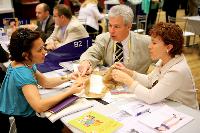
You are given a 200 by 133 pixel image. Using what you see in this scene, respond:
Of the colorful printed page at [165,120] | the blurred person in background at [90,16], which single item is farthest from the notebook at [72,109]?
the blurred person in background at [90,16]

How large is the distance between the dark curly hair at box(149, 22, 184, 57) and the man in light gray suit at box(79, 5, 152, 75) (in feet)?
1.65

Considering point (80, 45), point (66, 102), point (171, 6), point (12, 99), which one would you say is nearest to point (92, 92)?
point (66, 102)

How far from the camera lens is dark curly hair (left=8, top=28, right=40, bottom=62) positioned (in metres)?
1.80

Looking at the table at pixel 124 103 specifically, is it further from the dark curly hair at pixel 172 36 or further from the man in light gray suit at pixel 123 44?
the man in light gray suit at pixel 123 44

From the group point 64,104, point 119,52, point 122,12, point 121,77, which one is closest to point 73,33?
point 119,52

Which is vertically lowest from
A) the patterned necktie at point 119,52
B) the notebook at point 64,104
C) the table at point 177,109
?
the table at point 177,109

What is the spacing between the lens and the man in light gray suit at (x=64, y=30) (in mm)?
3547

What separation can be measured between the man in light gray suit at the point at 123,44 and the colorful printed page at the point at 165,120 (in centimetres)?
80

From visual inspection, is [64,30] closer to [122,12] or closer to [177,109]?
[122,12]

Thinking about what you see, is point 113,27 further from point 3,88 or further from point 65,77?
point 3,88

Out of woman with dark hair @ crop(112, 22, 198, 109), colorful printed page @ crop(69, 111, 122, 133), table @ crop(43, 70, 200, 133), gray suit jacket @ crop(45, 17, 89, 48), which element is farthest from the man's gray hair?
gray suit jacket @ crop(45, 17, 89, 48)

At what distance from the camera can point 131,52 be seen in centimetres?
248

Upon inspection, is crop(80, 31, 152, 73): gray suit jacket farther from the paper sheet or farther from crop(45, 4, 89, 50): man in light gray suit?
crop(45, 4, 89, 50): man in light gray suit

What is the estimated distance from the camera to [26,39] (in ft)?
5.93
